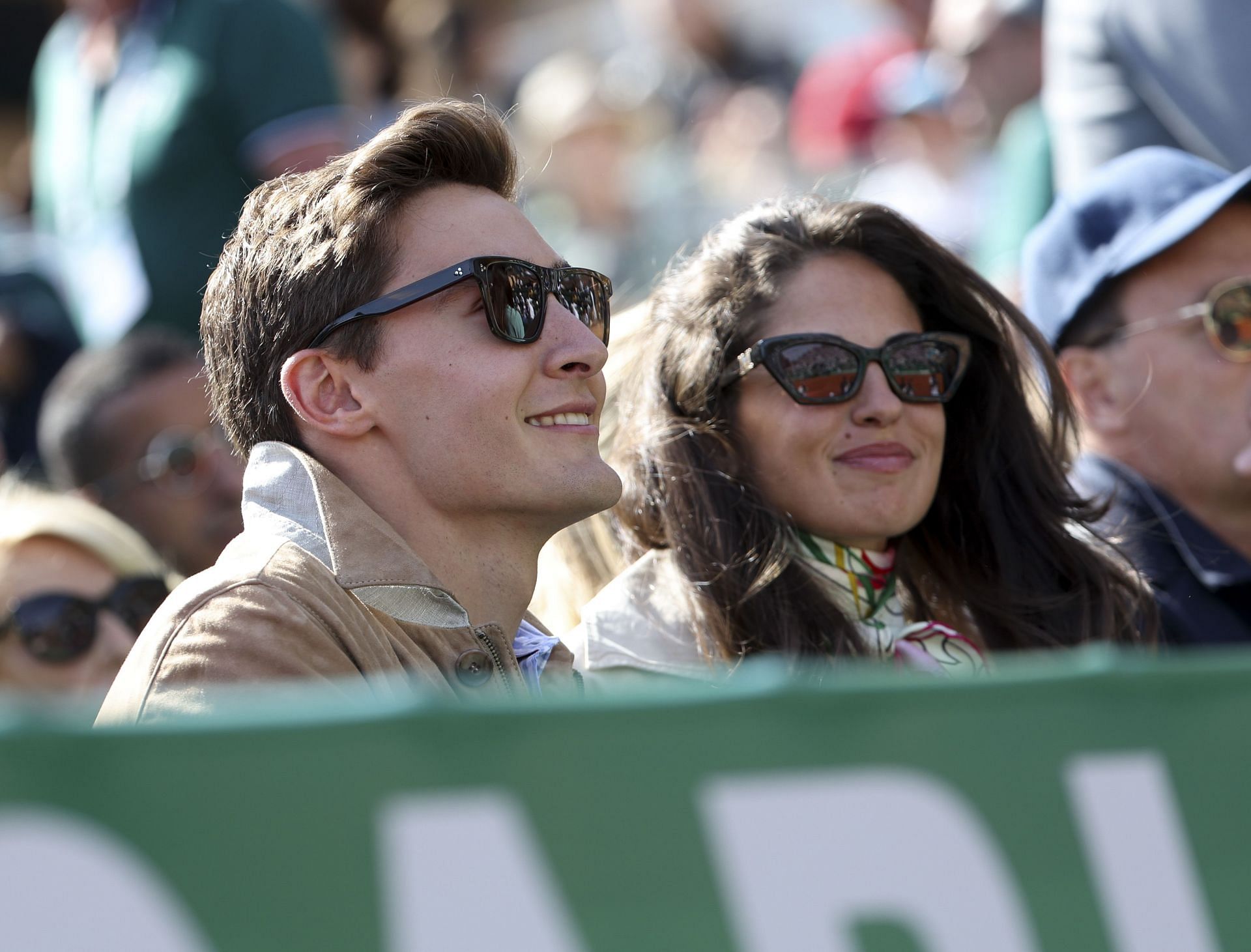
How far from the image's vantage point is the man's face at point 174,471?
4.57 m

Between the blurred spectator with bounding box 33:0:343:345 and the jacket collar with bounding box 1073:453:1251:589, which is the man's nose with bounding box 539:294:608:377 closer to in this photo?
the jacket collar with bounding box 1073:453:1251:589

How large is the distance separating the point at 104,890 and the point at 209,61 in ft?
13.3

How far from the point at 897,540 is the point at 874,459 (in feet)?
1.03

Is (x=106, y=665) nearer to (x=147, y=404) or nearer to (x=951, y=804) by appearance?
(x=147, y=404)

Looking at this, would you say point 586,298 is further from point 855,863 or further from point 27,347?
point 27,347

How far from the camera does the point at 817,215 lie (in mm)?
Result: 3164

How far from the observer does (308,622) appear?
207 cm

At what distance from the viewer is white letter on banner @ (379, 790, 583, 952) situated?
1.22m

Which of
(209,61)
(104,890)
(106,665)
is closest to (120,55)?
(209,61)

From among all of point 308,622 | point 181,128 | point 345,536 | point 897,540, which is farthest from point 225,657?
point 181,128

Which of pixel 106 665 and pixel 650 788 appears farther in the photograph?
pixel 106 665

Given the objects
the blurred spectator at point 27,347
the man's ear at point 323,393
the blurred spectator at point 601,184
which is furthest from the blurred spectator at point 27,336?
the man's ear at point 323,393

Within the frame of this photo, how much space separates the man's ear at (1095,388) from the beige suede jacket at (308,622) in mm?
1537

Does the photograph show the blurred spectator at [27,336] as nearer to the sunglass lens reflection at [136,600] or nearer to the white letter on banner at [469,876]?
the sunglass lens reflection at [136,600]
